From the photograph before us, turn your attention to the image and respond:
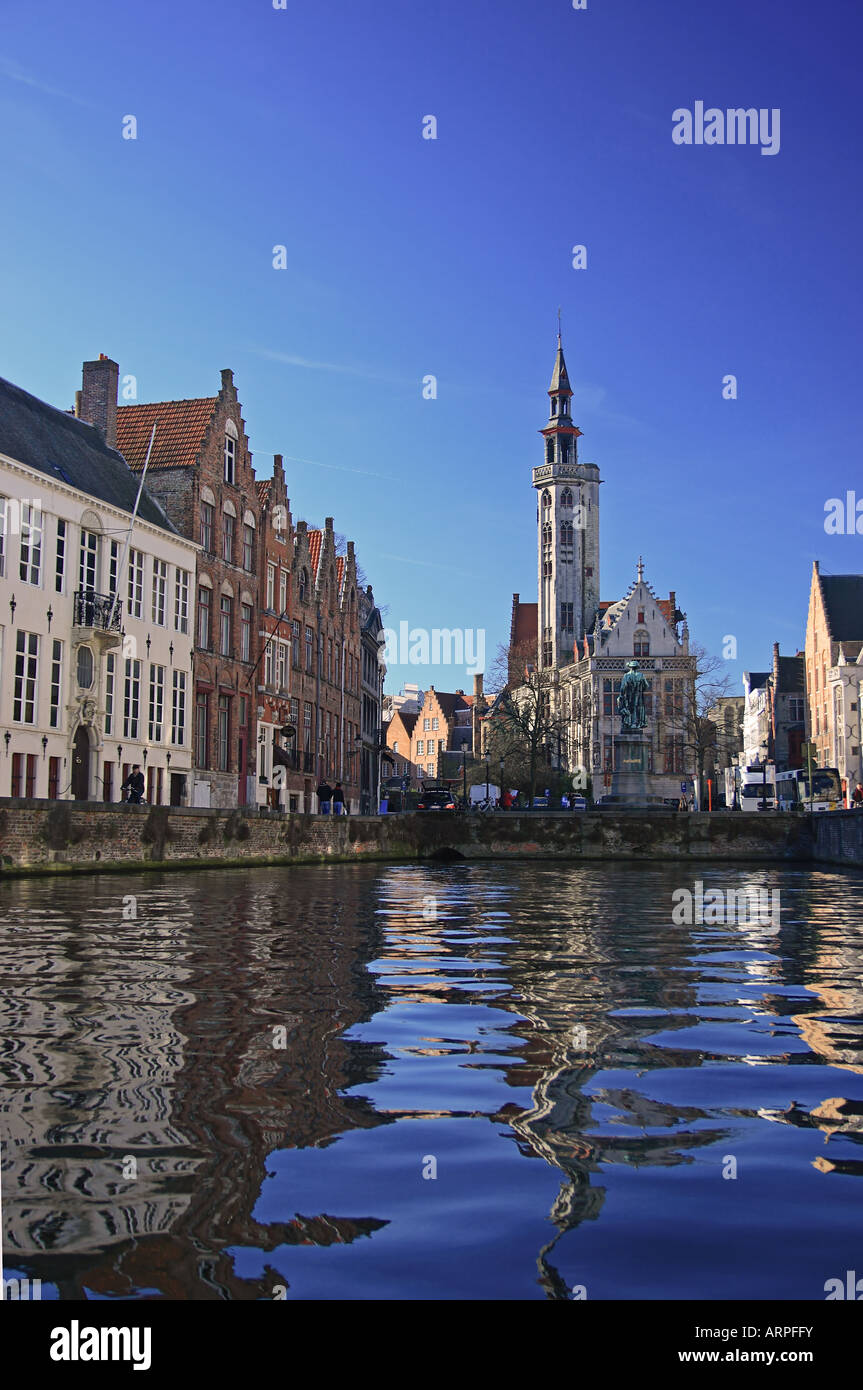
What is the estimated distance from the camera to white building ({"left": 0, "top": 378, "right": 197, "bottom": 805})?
3189 cm

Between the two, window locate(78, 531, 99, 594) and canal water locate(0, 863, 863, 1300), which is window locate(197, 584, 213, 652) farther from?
canal water locate(0, 863, 863, 1300)

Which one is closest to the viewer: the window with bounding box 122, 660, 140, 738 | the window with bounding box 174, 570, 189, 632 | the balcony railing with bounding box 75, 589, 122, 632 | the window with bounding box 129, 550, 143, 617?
the balcony railing with bounding box 75, 589, 122, 632

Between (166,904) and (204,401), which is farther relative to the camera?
(204,401)

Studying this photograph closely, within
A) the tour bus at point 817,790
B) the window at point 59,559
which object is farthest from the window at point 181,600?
the tour bus at point 817,790

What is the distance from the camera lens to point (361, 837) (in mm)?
42594

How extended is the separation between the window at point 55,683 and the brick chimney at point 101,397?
10.9m

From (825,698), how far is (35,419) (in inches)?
2417

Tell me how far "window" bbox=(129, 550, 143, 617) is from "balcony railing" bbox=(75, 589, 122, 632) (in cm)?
149

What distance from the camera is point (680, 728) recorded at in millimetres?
91188

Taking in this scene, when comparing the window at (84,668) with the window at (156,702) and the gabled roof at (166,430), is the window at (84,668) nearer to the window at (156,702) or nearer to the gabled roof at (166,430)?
the window at (156,702)

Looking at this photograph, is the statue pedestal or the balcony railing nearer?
the balcony railing

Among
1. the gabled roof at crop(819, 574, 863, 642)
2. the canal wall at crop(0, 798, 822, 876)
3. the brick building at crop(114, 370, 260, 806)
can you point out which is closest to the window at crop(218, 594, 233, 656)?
the brick building at crop(114, 370, 260, 806)

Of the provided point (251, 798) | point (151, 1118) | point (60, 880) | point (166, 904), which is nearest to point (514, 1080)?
point (151, 1118)
